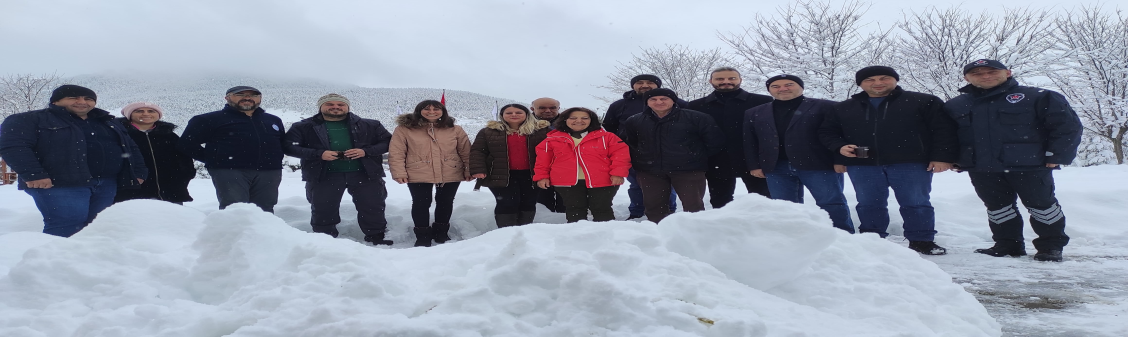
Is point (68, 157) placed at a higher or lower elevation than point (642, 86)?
lower

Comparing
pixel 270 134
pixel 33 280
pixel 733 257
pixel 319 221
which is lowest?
pixel 319 221

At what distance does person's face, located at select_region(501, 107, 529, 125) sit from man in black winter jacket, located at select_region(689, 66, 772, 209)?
5.77ft

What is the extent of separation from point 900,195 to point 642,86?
268cm

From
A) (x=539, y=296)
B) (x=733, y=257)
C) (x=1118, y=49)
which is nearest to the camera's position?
(x=539, y=296)

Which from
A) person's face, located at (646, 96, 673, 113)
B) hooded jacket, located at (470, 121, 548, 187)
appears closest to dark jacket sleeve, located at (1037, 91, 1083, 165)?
person's face, located at (646, 96, 673, 113)

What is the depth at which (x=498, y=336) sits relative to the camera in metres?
1.70

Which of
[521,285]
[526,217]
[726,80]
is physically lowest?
[526,217]

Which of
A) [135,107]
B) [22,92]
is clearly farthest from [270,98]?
[135,107]

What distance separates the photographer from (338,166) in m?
5.29

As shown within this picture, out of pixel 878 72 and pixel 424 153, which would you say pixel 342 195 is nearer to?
pixel 424 153

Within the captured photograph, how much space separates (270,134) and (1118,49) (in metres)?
28.9

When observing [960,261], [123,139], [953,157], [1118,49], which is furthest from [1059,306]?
[1118,49]

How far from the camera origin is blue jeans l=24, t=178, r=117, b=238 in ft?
13.6

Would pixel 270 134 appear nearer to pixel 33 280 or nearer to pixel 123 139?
pixel 123 139
